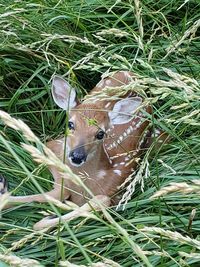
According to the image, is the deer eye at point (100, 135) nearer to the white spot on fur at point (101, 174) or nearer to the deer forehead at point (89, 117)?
the deer forehead at point (89, 117)

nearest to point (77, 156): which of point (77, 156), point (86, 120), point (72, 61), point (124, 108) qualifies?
point (77, 156)

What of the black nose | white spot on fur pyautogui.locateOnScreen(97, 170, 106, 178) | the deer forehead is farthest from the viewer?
white spot on fur pyautogui.locateOnScreen(97, 170, 106, 178)

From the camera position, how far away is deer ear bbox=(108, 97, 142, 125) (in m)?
3.20

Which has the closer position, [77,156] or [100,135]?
[77,156]

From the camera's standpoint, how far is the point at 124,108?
328cm

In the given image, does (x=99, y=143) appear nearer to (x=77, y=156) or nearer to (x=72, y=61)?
(x=77, y=156)

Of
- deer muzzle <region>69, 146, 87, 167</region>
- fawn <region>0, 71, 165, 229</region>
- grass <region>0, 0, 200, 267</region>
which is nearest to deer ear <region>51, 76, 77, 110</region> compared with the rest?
fawn <region>0, 71, 165, 229</region>

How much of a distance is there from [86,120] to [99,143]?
5.6 inches

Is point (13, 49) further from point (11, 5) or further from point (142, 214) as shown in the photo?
point (142, 214)

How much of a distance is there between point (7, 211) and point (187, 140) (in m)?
0.82

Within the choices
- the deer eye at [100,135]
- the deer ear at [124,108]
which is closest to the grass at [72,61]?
the deer ear at [124,108]

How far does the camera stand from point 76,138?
3.24m

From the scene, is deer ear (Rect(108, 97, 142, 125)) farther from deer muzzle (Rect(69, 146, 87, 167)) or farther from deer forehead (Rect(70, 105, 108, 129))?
deer muzzle (Rect(69, 146, 87, 167))

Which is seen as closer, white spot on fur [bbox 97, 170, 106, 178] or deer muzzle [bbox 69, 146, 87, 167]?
deer muzzle [bbox 69, 146, 87, 167]
